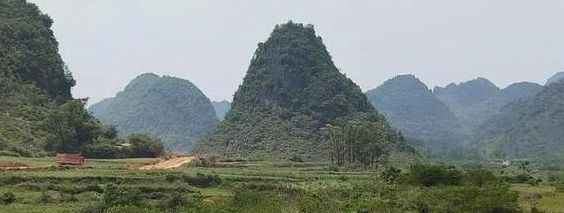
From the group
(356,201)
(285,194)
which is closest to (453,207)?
(356,201)

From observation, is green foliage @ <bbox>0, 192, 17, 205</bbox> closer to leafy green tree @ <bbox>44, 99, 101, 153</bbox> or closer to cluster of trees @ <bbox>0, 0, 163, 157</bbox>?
cluster of trees @ <bbox>0, 0, 163, 157</bbox>

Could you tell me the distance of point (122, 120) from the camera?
124 meters

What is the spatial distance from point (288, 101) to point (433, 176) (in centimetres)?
4307

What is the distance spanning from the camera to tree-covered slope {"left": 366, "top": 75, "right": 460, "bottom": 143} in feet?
484

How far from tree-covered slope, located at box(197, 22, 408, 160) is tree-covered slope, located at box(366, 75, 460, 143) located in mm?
71235

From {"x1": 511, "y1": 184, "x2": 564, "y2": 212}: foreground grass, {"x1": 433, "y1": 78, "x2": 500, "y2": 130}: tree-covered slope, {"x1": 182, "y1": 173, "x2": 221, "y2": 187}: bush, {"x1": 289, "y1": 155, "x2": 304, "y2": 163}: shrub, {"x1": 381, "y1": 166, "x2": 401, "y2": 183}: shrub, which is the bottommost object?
{"x1": 511, "y1": 184, "x2": 564, "y2": 212}: foreground grass

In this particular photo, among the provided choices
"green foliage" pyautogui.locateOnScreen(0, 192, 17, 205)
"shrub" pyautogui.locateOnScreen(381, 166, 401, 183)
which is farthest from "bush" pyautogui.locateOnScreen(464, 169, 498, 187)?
"green foliage" pyautogui.locateOnScreen(0, 192, 17, 205)

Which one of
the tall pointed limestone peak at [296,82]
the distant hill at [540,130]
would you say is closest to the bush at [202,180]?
the tall pointed limestone peak at [296,82]

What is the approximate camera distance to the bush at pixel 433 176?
2995 cm

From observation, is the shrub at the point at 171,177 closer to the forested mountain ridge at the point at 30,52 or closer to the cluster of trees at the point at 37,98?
the cluster of trees at the point at 37,98

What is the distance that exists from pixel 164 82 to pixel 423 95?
61289 millimetres

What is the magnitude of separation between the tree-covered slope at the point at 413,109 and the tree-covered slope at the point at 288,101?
2805 inches

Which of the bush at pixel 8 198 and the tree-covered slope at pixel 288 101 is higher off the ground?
the tree-covered slope at pixel 288 101

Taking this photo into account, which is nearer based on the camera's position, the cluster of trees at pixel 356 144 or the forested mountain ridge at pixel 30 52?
the cluster of trees at pixel 356 144
